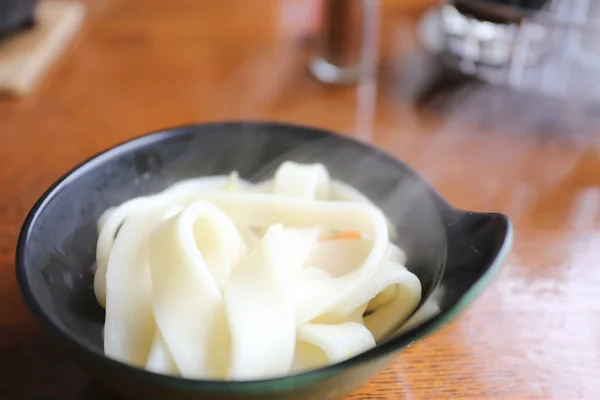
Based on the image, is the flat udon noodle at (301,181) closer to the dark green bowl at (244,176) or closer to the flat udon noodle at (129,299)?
the dark green bowl at (244,176)

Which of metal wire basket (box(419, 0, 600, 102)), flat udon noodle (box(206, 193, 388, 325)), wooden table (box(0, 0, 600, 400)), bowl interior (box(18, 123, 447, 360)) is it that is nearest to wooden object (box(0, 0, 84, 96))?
wooden table (box(0, 0, 600, 400))

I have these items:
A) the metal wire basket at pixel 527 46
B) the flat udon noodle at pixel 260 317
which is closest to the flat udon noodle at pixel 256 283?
the flat udon noodle at pixel 260 317

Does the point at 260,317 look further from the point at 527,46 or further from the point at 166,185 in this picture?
the point at 527,46

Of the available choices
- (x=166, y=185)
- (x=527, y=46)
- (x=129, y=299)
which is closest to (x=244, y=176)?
(x=166, y=185)

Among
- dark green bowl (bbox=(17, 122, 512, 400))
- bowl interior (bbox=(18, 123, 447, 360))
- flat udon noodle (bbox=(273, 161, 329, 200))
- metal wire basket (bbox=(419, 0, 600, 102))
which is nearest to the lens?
dark green bowl (bbox=(17, 122, 512, 400))

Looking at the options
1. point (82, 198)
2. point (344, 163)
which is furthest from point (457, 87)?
point (82, 198)

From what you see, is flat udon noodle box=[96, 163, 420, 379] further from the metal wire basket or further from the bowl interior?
the metal wire basket

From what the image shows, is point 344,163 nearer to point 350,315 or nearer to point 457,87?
point 350,315
